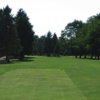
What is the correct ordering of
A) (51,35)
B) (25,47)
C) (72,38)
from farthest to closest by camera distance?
1. (51,35)
2. (72,38)
3. (25,47)

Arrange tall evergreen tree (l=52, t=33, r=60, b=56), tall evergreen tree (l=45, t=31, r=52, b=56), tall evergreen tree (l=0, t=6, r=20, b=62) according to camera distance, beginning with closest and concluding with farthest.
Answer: tall evergreen tree (l=0, t=6, r=20, b=62)
tall evergreen tree (l=52, t=33, r=60, b=56)
tall evergreen tree (l=45, t=31, r=52, b=56)

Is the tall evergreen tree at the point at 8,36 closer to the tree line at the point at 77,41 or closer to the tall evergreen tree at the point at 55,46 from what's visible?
the tree line at the point at 77,41

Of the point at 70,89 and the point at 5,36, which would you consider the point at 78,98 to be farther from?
the point at 5,36

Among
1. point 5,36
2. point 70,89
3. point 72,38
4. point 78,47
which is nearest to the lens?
point 70,89

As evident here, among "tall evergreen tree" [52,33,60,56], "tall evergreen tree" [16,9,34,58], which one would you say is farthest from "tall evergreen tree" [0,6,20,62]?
"tall evergreen tree" [52,33,60,56]

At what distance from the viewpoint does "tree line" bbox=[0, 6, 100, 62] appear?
8006 cm

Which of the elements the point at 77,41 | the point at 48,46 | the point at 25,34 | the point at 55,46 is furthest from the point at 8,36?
the point at 48,46

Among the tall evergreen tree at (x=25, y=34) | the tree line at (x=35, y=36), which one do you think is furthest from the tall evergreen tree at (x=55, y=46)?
the tall evergreen tree at (x=25, y=34)

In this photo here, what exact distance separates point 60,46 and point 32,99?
141185 mm

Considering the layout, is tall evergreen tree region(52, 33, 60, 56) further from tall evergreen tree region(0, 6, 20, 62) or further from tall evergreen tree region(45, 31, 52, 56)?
tall evergreen tree region(0, 6, 20, 62)

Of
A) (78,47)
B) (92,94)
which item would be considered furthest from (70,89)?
(78,47)

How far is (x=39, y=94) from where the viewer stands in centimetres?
1752

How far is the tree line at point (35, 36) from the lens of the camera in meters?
80.1

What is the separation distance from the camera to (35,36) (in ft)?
429
